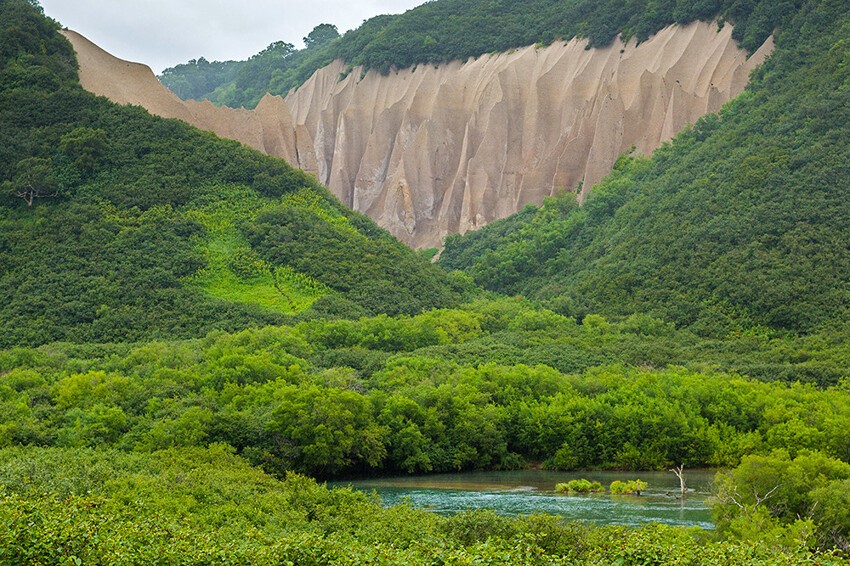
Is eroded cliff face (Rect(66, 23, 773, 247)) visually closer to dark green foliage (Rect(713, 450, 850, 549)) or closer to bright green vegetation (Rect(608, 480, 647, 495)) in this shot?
bright green vegetation (Rect(608, 480, 647, 495))

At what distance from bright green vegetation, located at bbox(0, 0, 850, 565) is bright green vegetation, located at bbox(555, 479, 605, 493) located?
144 cm

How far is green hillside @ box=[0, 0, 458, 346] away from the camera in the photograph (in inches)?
2377

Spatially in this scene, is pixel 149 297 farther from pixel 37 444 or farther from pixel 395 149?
pixel 395 149

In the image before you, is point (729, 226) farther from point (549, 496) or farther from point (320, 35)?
point (320, 35)

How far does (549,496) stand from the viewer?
39625 mm

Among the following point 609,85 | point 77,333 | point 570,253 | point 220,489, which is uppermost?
point 609,85

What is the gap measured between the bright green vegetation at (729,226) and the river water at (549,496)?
1806 cm

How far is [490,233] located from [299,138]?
48.7 ft

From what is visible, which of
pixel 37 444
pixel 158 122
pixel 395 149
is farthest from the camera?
pixel 395 149

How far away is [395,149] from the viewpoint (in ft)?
313

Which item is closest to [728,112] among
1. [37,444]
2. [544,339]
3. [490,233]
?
[490,233]

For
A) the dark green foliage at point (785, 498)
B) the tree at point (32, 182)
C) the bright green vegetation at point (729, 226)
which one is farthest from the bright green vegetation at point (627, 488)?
the tree at point (32, 182)

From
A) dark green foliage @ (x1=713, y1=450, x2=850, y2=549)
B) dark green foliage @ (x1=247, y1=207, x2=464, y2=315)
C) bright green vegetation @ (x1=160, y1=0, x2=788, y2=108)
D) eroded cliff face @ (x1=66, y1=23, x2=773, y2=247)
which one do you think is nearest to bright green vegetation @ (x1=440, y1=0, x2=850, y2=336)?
eroded cliff face @ (x1=66, y1=23, x2=773, y2=247)

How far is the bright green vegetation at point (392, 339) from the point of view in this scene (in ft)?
87.2
